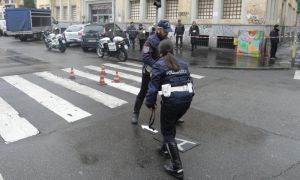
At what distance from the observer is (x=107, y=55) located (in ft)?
54.6

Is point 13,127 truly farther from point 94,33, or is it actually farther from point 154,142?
point 94,33

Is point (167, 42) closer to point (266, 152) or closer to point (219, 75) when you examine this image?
point (266, 152)

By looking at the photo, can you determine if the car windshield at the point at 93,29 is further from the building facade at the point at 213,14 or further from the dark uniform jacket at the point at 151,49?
the dark uniform jacket at the point at 151,49

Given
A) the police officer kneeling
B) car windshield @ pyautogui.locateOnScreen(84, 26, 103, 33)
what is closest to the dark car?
car windshield @ pyautogui.locateOnScreen(84, 26, 103, 33)

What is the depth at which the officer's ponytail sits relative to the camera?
4.02 m

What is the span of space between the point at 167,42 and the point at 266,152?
220 centimetres

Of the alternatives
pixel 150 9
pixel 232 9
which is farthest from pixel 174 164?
pixel 150 9

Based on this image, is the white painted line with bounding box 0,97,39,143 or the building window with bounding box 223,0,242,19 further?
the building window with bounding box 223,0,242,19

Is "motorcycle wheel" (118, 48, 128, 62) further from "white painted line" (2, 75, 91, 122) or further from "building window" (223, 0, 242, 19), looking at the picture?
"building window" (223, 0, 242, 19)

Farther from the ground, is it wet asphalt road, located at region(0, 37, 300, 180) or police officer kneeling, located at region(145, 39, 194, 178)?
police officer kneeling, located at region(145, 39, 194, 178)

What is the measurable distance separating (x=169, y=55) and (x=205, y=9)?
1919cm

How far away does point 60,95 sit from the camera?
27.5ft

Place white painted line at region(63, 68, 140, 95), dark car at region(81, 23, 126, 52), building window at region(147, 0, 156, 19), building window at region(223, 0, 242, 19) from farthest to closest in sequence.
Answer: building window at region(147, 0, 156, 19)
building window at region(223, 0, 242, 19)
dark car at region(81, 23, 126, 52)
white painted line at region(63, 68, 140, 95)

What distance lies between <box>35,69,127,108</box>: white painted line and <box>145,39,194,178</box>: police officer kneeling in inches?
133
